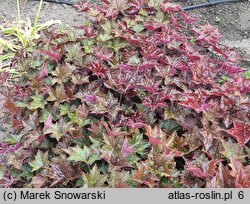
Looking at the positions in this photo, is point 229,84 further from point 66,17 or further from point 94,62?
point 66,17

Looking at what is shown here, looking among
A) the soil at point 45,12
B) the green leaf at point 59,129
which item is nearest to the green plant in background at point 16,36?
the soil at point 45,12

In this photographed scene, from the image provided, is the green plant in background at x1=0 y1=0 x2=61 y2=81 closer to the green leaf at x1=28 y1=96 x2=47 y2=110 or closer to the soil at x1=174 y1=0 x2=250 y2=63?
the green leaf at x1=28 y1=96 x2=47 y2=110

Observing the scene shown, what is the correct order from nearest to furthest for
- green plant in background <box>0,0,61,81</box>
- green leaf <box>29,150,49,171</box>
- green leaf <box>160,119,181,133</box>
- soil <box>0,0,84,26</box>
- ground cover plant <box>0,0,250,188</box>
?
1. ground cover plant <box>0,0,250,188</box>
2. green leaf <box>29,150,49,171</box>
3. green leaf <box>160,119,181,133</box>
4. green plant in background <box>0,0,61,81</box>
5. soil <box>0,0,84,26</box>

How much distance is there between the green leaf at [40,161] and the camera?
204cm

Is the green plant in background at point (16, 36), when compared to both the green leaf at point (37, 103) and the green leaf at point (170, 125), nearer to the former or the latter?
the green leaf at point (37, 103)

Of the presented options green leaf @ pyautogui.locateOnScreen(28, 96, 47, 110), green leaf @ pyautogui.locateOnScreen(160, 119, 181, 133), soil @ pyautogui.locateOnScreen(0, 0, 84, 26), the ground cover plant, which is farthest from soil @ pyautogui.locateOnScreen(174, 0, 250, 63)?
green leaf @ pyautogui.locateOnScreen(28, 96, 47, 110)

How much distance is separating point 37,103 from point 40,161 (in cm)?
42

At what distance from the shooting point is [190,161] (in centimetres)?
201

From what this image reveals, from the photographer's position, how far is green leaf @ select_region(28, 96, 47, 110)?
2.34 metres

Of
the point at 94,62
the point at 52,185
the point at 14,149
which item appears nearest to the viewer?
the point at 52,185

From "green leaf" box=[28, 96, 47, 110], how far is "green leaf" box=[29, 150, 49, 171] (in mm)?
342

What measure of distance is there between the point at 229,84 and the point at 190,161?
1.83ft
